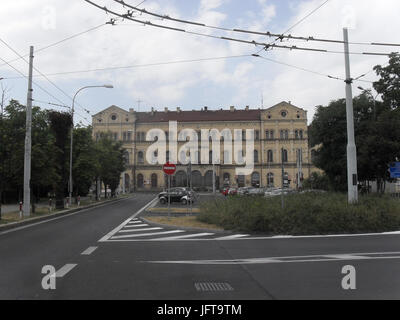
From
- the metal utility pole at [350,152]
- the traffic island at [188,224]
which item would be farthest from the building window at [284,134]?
the traffic island at [188,224]

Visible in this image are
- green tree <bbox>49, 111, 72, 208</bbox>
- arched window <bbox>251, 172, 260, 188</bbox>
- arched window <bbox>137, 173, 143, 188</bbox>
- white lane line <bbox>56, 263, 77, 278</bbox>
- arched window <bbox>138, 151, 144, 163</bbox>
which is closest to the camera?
white lane line <bbox>56, 263, 77, 278</bbox>

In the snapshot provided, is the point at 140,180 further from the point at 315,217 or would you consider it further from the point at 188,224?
the point at 315,217

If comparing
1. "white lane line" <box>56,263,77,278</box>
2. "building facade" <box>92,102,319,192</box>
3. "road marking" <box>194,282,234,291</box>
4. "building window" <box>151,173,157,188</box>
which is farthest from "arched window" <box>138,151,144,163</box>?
"road marking" <box>194,282,234,291</box>

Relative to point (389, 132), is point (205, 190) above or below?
below

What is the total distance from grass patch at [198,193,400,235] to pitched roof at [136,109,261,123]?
73495mm

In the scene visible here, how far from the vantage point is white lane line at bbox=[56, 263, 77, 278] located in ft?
26.3

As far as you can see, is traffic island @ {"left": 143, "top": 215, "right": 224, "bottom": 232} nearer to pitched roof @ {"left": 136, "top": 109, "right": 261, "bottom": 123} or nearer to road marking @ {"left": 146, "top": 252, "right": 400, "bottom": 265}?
road marking @ {"left": 146, "top": 252, "right": 400, "bottom": 265}

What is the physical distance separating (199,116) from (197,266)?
3348 inches

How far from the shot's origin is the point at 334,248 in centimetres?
1180

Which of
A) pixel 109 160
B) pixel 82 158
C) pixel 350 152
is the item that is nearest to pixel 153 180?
pixel 109 160

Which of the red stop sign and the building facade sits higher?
the building facade
